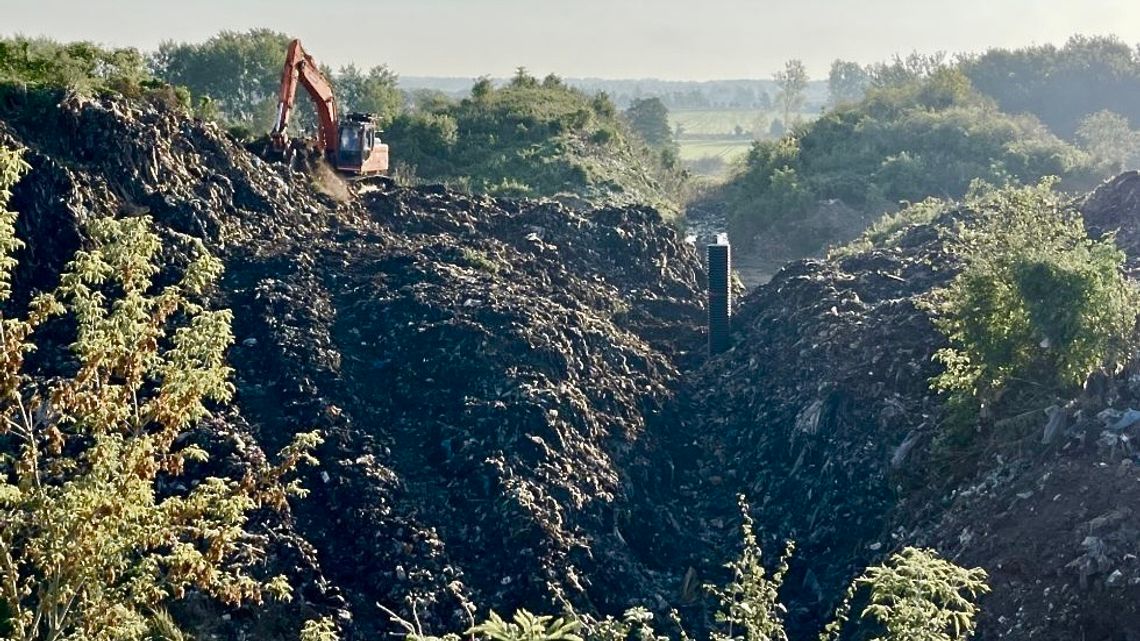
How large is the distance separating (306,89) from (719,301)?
8.65 meters

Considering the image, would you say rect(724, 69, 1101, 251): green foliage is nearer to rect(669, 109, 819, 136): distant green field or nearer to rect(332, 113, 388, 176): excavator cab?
rect(332, 113, 388, 176): excavator cab

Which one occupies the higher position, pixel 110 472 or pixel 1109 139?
pixel 1109 139

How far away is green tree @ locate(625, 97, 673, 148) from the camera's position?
6431 cm

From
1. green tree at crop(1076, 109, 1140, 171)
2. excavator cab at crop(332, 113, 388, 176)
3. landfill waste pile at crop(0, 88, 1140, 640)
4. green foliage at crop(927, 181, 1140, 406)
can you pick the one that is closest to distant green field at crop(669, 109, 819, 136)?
green tree at crop(1076, 109, 1140, 171)

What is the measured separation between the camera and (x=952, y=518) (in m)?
11.4

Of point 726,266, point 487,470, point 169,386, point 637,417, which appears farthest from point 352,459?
A: point 726,266

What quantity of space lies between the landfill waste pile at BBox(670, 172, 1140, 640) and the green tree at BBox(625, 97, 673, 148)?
45433mm

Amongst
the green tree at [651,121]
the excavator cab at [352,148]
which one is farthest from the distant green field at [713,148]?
the excavator cab at [352,148]

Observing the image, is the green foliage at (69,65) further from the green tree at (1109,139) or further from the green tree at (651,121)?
the green tree at (651,121)

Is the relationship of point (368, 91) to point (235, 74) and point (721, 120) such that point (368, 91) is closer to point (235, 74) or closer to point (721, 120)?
point (235, 74)

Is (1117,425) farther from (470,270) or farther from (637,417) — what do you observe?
(470,270)

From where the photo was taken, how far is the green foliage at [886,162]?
3244 centimetres

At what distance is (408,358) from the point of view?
14914 mm

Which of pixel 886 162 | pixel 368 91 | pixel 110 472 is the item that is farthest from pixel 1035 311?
pixel 368 91
